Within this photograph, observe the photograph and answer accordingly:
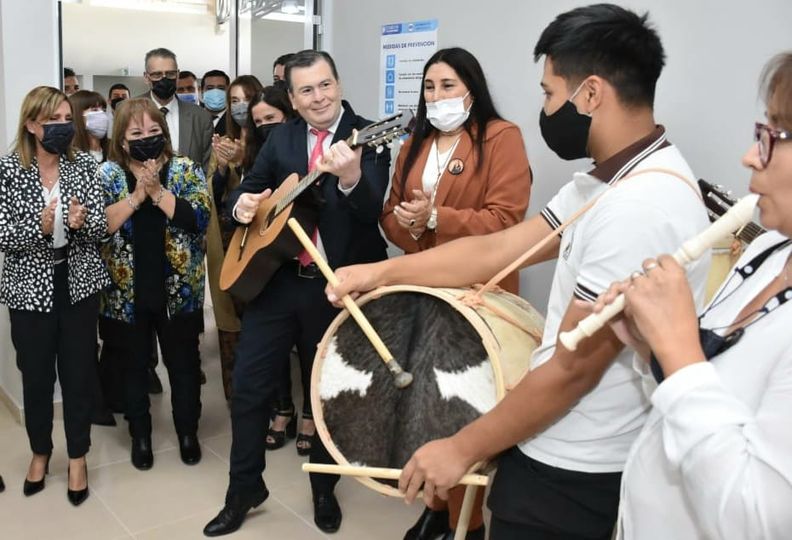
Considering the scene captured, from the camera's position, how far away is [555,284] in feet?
4.30

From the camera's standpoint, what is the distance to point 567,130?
141cm

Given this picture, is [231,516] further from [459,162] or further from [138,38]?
[138,38]

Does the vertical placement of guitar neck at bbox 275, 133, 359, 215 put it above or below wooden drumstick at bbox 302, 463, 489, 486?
above

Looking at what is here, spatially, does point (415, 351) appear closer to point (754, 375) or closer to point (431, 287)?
point (431, 287)

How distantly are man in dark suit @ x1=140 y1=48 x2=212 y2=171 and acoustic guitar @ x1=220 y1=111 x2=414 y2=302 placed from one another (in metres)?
1.55

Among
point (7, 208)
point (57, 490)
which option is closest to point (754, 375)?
point (7, 208)

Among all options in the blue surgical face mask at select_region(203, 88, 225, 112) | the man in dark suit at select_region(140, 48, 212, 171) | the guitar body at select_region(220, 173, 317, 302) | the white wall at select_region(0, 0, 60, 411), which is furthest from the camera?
the blue surgical face mask at select_region(203, 88, 225, 112)

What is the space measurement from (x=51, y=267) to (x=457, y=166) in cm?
153

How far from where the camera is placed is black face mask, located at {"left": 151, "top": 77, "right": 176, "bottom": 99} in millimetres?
4020

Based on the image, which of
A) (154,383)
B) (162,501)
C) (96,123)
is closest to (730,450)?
(162,501)

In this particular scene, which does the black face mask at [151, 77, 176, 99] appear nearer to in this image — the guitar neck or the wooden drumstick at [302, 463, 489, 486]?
the guitar neck

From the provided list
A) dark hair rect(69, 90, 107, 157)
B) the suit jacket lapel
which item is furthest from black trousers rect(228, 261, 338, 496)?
dark hair rect(69, 90, 107, 157)

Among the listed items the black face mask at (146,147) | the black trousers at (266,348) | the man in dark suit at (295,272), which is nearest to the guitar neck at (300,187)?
the man in dark suit at (295,272)

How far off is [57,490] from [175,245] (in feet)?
3.51
